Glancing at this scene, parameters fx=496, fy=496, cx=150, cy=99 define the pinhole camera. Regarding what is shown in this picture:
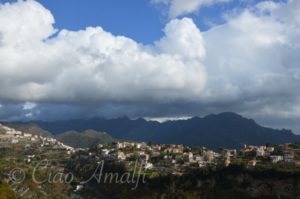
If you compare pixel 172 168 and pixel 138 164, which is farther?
pixel 138 164

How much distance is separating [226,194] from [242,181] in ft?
24.6

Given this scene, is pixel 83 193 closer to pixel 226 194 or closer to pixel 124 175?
pixel 124 175

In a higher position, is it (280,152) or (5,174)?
(280,152)

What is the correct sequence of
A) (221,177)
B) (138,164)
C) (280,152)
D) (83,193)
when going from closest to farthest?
(221,177) → (83,193) → (280,152) → (138,164)

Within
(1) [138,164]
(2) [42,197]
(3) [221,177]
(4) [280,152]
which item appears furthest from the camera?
(1) [138,164]

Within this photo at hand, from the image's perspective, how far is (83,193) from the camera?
15900 cm

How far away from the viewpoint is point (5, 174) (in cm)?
16675

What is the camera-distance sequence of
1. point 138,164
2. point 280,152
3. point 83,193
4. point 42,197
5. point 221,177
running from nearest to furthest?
point 221,177, point 42,197, point 83,193, point 280,152, point 138,164

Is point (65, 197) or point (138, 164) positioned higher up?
point (138, 164)

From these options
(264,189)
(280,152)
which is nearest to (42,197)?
(264,189)

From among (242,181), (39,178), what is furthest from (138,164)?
(242,181)

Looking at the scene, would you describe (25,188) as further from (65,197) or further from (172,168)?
(172,168)

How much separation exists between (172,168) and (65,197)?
43.7 m

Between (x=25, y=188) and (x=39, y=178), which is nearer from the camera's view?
(x=25, y=188)
